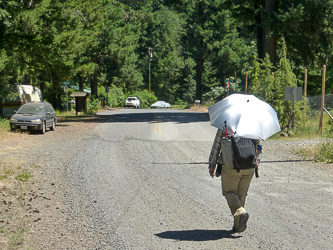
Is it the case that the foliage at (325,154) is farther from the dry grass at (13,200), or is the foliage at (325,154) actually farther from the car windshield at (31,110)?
the car windshield at (31,110)

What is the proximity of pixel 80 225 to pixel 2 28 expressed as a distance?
2113 cm

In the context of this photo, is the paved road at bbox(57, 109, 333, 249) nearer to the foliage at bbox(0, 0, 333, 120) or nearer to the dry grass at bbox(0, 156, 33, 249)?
the dry grass at bbox(0, 156, 33, 249)

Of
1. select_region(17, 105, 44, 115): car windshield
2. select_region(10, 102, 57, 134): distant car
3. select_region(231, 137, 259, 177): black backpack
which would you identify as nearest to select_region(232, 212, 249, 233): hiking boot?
select_region(231, 137, 259, 177): black backpack

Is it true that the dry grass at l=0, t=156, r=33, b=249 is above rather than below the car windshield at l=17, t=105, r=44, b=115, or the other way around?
below

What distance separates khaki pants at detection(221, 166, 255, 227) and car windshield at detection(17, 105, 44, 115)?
1884cm

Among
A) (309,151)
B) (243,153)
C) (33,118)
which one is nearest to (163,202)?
(243,153)

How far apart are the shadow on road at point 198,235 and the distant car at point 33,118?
683 inches

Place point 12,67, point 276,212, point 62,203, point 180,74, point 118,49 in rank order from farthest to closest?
point 180,74 < point 118,49 < point 12,67 < point 62,203 < point 276,212

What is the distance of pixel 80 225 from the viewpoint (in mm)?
7156

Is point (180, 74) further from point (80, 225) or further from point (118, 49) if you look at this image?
point (80, 225)

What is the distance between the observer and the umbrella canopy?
606 centimetres

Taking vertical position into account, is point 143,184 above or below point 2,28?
below

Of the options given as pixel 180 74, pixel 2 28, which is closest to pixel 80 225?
pixel 2 28

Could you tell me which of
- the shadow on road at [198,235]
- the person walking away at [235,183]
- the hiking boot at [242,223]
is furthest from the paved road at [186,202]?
the person walking away at [235,183]
